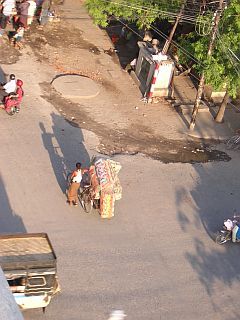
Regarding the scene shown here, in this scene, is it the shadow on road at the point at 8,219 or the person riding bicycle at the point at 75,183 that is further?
the person riding bicycle at the point at 75,183

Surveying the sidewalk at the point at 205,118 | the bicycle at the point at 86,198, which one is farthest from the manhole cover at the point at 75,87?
the bicycle at the point at 86,198

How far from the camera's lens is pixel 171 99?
76.6 feet

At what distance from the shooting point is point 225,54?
788 inches

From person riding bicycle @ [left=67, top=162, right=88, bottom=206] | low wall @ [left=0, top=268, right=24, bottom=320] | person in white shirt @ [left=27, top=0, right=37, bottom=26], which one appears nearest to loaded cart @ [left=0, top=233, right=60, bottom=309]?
low wall @ [left=0, top=268, right=24, bottom=320]

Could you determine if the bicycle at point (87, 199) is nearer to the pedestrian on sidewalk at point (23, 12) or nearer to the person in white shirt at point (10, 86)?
the person in white shirt at point (10, 86)

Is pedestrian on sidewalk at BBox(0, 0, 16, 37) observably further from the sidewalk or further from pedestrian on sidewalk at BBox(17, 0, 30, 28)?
the sidewalk

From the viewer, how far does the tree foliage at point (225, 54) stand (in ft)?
65.2

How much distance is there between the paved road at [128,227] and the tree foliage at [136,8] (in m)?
4.37

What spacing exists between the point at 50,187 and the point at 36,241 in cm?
400

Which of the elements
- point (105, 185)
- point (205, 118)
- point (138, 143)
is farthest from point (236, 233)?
point (205, 118)

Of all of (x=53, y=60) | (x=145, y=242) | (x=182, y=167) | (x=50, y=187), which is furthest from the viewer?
(x=53, y=60)

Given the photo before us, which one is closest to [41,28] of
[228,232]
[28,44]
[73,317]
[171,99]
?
[28,44]

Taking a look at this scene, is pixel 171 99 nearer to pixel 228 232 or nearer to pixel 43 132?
pixel 43 132

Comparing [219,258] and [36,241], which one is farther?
[219,258]
